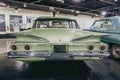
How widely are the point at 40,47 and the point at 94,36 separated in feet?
4.05

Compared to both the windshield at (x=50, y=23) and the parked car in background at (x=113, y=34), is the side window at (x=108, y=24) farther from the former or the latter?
the windshield at (x=50, y=23)

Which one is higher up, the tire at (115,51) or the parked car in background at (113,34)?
the parked car in background at (113,34)

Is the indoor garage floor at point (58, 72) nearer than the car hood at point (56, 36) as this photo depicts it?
No

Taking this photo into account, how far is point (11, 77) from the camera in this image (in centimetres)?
407

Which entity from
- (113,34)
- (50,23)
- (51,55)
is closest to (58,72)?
(51,55)

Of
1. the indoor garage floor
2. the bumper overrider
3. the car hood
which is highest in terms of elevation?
the car hood

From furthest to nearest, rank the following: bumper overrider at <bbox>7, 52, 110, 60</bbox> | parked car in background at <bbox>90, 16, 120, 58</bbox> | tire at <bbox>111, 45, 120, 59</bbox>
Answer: tire at <bbox>111, 45, 120, 59</bbox>, parked car in background at <bbox>90, 16, 120, 58</bbox>, bumper overrider at <bbox>7, 52, 110, 60</bbox>

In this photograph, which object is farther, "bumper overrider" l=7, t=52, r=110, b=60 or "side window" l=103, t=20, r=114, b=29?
"side window" l=103, t=20, r=114, b=29

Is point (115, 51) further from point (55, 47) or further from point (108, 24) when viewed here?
point (55, 47)

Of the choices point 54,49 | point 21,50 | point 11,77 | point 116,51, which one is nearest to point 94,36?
point 54,49

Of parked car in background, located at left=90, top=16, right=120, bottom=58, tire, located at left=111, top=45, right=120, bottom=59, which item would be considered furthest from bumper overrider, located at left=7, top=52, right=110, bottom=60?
tire, located at left=111, top=45, right=120, bottom=59

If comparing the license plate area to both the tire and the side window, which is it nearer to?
the tire

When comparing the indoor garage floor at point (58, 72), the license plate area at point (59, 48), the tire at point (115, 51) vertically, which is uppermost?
the license plate area at point (59, 48)

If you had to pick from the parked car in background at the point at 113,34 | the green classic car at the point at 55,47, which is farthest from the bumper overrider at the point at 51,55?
the parked car in background at the point at 113,34
